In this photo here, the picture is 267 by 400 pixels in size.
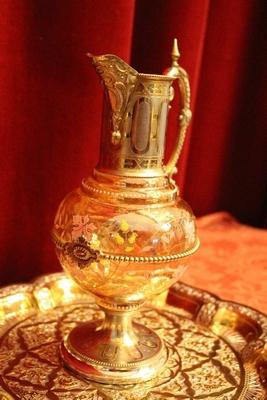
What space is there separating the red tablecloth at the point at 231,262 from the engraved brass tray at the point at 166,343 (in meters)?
0.13

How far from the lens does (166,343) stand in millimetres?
844

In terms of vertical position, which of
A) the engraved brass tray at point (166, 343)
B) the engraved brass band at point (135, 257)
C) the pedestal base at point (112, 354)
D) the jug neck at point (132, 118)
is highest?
the jug neck at point (132, 118)

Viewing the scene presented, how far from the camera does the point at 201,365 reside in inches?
31.0

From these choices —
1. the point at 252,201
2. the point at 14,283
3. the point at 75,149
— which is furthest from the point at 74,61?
the point at 252,201

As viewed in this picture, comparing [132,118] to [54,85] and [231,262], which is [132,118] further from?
[231,262]

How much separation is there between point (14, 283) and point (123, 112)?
490mm

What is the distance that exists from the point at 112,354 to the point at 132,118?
31 centimetres

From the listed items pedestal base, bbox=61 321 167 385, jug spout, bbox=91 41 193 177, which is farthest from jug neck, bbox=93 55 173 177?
pedestal base, bbox=61 321 167 385

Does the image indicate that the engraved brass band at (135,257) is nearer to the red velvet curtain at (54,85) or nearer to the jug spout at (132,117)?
the jug spout at (132,117)

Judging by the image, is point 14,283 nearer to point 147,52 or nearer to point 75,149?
point 75,149

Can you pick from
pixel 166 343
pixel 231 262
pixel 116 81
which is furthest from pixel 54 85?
pixel 231 262

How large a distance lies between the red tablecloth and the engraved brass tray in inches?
5.0

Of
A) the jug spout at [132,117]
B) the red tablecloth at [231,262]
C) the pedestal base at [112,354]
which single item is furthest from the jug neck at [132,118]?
the red tablecloth at [231,262]

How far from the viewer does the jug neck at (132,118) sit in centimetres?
67
